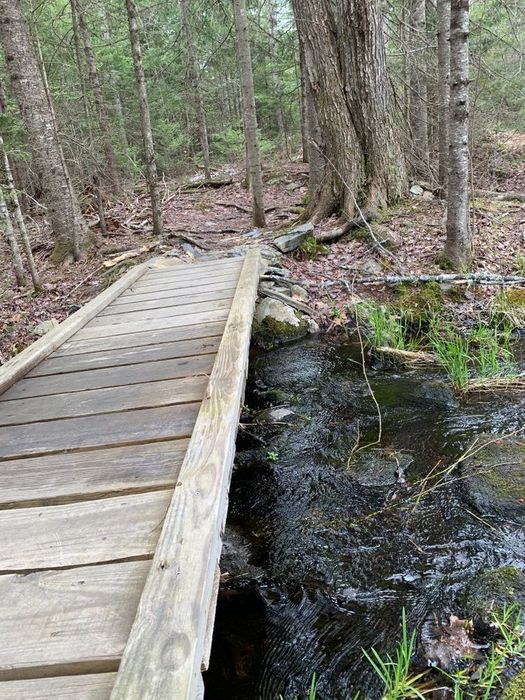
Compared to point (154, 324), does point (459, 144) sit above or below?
above

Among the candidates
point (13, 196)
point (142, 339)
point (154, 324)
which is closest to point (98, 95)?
point (13, 196)

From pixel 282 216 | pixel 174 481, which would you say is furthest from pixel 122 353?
pixel 282 216

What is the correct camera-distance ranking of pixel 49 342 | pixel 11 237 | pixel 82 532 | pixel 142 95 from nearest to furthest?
pixel 82 532 < pixel 49 342 < pixel 11 237 < pixel 142 95

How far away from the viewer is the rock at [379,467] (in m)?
3.72

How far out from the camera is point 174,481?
2.12 meters

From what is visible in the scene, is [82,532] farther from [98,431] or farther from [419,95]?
[419,95]

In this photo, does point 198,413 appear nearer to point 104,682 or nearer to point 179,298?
point 104,682

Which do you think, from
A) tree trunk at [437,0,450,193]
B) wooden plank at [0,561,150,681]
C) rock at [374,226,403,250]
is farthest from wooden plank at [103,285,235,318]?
tree trunk at [437,0,450,193]

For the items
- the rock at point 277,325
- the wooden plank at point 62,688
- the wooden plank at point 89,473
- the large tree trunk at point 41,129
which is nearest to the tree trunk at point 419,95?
the rock at point 277,325

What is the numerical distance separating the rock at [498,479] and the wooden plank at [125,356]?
2187 millimetres

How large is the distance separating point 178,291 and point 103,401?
3093 millimetres

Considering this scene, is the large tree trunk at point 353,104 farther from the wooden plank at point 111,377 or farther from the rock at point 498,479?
the wooden plank at point 111,377

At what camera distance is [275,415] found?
4922mm

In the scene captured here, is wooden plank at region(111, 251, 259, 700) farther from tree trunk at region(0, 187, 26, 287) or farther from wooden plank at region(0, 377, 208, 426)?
tree trunk at region(0, 187, 26, 287)
